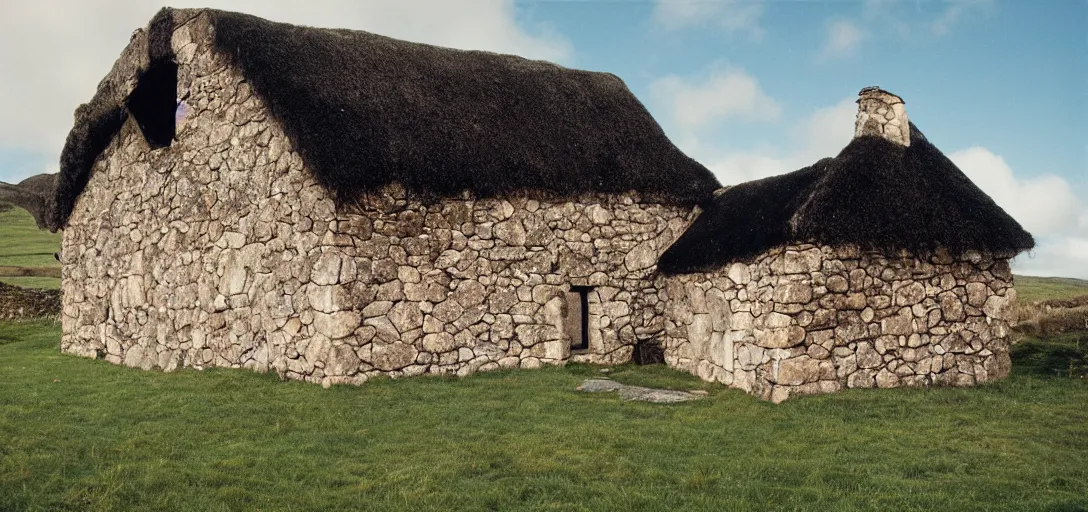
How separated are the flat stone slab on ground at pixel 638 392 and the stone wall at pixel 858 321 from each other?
108cm

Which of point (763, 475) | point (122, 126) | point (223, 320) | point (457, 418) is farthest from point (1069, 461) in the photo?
point (122, 126)

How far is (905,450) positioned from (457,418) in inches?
189

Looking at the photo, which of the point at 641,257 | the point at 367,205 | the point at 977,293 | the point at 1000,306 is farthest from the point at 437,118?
the point at 1000,306

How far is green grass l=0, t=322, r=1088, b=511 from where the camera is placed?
6.41 meters

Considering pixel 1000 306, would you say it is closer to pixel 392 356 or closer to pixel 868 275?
pixel 868 275

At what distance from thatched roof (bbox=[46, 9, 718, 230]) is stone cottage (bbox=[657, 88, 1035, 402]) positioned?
110 inches

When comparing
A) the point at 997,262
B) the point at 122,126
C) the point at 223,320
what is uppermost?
the point at 122,126

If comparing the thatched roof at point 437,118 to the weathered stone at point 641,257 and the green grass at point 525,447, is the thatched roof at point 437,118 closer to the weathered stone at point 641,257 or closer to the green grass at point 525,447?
the weathered stone at point 641,257

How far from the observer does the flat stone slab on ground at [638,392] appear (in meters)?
10.9

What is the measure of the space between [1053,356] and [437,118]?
10.6 metres

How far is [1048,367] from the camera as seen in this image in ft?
41.9

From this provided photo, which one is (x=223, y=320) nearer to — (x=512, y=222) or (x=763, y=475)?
(x=512, y=222)

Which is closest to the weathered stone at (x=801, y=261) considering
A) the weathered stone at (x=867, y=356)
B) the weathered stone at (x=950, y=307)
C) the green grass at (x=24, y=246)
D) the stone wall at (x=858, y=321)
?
the stone wall at (x=858, y=321)

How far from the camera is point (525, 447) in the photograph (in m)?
8.04
